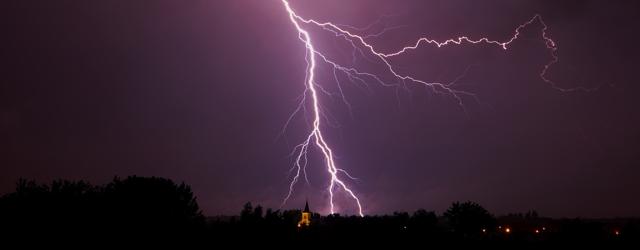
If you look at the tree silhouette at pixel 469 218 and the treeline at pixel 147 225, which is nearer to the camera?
Answer: the treeline at pixel 147 225

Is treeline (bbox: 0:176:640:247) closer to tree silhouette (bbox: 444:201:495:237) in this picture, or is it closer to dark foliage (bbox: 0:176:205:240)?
dark foliage (bbox: 0:176:205:240)

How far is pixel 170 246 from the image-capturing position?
1478 cm

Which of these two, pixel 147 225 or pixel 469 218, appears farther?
pixel 469 218

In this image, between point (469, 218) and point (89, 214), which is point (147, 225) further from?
point (469, 218)

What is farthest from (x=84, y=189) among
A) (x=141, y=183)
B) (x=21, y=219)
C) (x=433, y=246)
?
(x=433, y=246)

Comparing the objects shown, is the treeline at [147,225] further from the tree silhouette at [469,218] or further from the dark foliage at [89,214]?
the tree silhouette at [469,218]

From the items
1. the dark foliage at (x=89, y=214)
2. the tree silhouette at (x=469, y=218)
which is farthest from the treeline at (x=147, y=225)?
the tree silhouette at (x=469, y=218)

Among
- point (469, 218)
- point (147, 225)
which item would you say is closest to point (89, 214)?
point (147, 225)

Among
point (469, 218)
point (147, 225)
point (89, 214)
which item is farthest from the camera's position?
point (469, 218)

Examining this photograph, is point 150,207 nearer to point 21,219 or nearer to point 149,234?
point 21,219

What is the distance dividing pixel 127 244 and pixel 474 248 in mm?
14741

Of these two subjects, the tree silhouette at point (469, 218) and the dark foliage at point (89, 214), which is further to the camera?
the tree silhouette at point (469, 218)

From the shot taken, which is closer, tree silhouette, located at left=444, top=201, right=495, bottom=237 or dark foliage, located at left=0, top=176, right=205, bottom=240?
dark foliage, located at left=0, top=176, right=205, bottom=240

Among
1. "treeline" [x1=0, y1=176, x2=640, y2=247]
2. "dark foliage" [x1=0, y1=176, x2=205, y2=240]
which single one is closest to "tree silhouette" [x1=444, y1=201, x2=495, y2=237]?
"treeline" [x1=0, y1=176, x2=640, y2=247]
